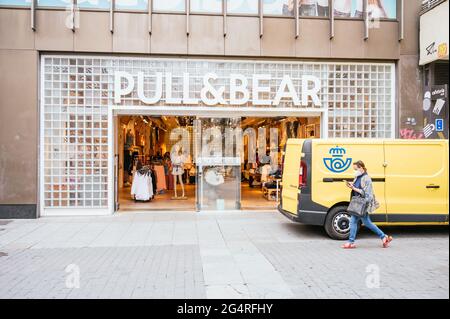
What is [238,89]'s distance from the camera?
13.0m

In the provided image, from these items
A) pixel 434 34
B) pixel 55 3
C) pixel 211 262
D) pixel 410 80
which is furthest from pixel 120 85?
pixel 434 34

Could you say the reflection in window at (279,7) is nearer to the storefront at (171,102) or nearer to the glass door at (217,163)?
the storefront at (171,102)

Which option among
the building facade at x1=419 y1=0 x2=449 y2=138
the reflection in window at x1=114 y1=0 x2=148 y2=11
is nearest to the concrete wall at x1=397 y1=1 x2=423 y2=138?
the building facade at x1=419 y1=0 x2=449 y2=138

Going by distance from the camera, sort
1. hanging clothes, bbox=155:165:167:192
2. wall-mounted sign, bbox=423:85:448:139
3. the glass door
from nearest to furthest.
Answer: wall-mounted sign, bbox=423:85:448:139 → the glass door → hanging clothes, bbox=155:165:167:192

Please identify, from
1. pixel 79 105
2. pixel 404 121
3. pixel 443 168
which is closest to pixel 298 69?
pixel 404 121

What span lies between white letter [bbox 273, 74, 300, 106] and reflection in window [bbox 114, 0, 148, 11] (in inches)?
173

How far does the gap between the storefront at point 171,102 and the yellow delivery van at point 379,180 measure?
3920mm

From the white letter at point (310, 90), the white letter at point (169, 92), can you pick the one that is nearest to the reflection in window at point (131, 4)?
the white letter at point (169, 92)

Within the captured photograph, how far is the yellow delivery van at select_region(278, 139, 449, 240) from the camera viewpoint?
9.32m

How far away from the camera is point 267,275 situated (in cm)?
656

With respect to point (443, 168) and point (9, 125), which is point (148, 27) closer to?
point (9, 125)

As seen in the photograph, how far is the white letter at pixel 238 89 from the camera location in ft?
42.6

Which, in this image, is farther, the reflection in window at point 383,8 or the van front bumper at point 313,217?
the reflection in window at point 383,8

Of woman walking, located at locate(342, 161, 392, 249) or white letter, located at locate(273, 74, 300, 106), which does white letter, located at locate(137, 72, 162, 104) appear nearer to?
white letter, located at locate(273, 74, 300, 106)
